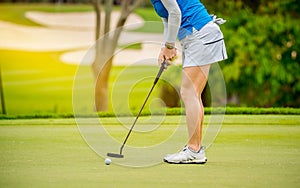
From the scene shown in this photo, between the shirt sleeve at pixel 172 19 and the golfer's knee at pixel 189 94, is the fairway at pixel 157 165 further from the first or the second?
the shirt sleeve at pixel 172 19

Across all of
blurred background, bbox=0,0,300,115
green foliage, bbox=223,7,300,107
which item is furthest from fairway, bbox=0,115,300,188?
green foliage, bbox=223,7,300,107

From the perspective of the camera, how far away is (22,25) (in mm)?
33344

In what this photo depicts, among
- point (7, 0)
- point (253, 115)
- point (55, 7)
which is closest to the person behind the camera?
point (253, 115)

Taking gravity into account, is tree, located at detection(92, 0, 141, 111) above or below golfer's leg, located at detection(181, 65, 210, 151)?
below

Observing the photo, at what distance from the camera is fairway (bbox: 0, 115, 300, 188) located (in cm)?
443

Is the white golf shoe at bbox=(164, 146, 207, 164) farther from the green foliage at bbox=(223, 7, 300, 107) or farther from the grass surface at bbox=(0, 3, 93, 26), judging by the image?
the grass surface at bbox=(0, 3, 93, 26)

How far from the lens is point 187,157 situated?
208 inches

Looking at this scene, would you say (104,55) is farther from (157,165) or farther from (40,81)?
(157,165)

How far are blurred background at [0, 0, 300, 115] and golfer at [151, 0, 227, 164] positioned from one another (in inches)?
47.6

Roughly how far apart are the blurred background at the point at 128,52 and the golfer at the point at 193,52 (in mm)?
1209

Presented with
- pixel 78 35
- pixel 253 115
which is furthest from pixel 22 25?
pixel 253 115

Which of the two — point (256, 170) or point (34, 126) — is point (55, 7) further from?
point (256, 170)

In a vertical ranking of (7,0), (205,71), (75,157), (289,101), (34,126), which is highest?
(205,71)

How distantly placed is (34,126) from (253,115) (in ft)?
6.48
